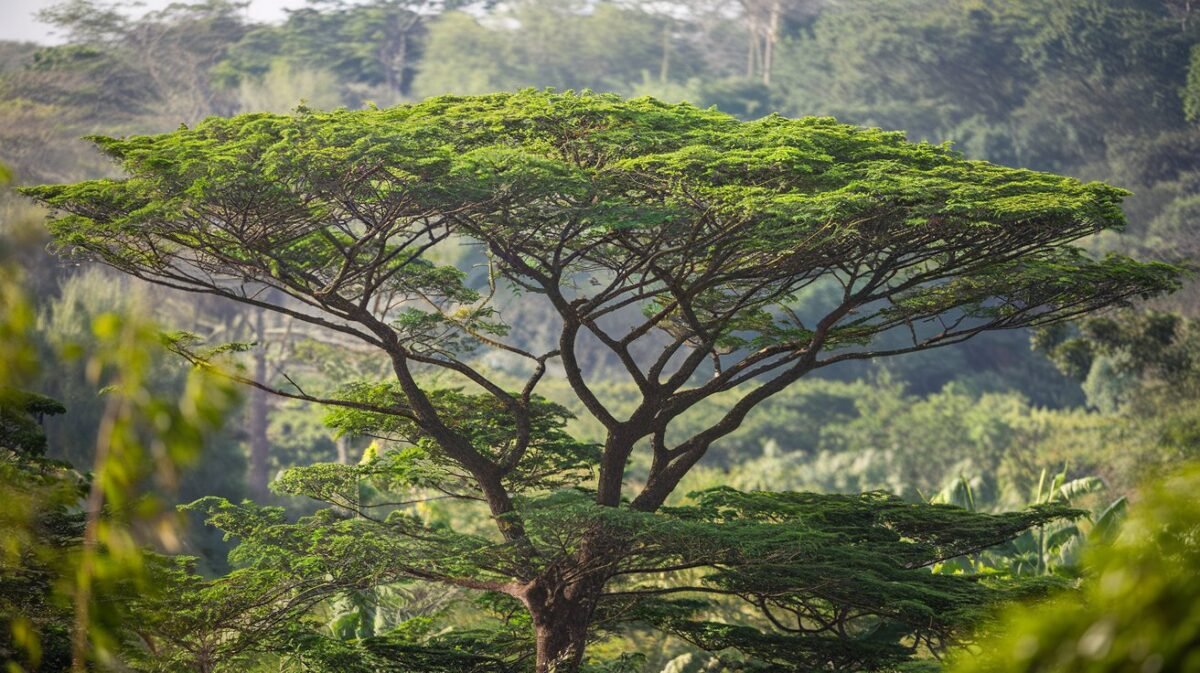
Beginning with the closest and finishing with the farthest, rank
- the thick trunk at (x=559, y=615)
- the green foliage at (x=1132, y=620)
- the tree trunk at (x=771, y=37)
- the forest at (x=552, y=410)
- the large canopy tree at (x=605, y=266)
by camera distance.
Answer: the green foliage at (x=1132, y=620) → the forest at (x=552, y=410) → the large canopy tree at (x=605, y=266) → the thick trunk at (x=559, y=615) → the tree trunk at (x=771, y=37)

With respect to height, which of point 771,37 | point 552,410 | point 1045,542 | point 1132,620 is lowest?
point 1045,542

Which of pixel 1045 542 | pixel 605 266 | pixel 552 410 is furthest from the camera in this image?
pixel 1045 542

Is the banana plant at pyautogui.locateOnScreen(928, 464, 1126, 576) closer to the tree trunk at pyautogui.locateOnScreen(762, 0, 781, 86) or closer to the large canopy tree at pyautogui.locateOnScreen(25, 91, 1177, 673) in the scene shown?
the large canopy tree at pyautogui.locateOnScreen(25, 91, 1177, 673)

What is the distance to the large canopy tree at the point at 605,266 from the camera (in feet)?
29.6

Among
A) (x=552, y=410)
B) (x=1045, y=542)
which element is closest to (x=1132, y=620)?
(x=552, y=410)

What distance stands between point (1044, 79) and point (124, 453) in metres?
47.3

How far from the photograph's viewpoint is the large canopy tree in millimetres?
9008

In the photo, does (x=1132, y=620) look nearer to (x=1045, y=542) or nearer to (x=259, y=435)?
(x=1045, y=542)

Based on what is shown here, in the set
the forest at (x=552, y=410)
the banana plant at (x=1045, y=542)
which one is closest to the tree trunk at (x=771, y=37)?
the forest at (x=552, y=410)

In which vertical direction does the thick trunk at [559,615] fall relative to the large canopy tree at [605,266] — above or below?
below

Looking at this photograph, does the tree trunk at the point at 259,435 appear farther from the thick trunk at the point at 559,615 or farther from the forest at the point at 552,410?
the thick trunk at the point at 559,615

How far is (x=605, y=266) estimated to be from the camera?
1077 cm

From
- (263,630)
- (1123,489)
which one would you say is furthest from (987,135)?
(263,630)

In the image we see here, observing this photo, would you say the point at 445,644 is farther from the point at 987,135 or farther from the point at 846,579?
the point at 987,135
